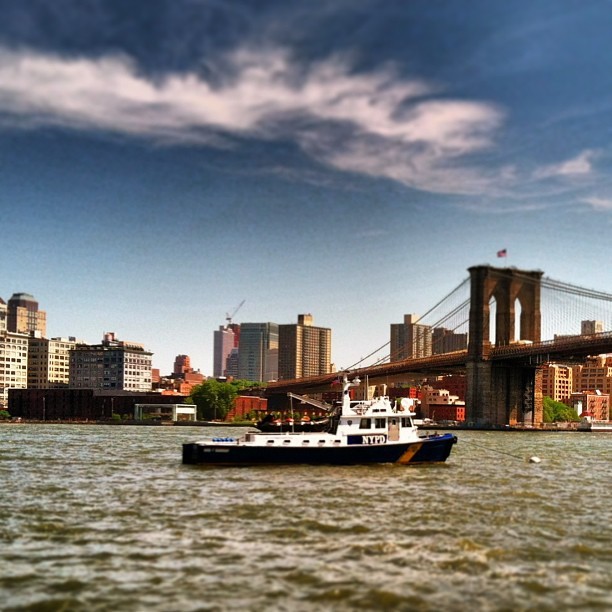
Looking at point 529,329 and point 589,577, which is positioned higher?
point 529,329

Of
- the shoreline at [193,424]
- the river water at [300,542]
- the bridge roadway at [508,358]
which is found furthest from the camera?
the shoreline at [193,424]

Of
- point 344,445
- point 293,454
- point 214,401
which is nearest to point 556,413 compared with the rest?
point 214,401

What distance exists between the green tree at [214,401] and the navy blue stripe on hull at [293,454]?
133110 mm

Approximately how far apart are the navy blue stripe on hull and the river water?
3.74m

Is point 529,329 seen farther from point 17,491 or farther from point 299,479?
point 17,491

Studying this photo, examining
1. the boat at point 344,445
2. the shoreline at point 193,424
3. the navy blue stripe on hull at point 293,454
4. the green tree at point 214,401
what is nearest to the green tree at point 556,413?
the shoreline at point 193,424

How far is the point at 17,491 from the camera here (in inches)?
1323

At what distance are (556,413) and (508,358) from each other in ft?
220

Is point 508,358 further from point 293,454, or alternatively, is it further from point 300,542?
point 300,542

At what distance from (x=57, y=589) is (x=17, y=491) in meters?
16.9

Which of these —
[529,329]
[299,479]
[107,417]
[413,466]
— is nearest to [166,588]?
[299,479]

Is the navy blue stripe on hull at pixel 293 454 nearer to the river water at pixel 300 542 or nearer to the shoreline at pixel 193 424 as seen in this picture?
the river water at pixel 300 542

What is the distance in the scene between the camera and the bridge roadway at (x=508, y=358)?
369 feet

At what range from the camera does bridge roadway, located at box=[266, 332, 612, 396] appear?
11244 cm
